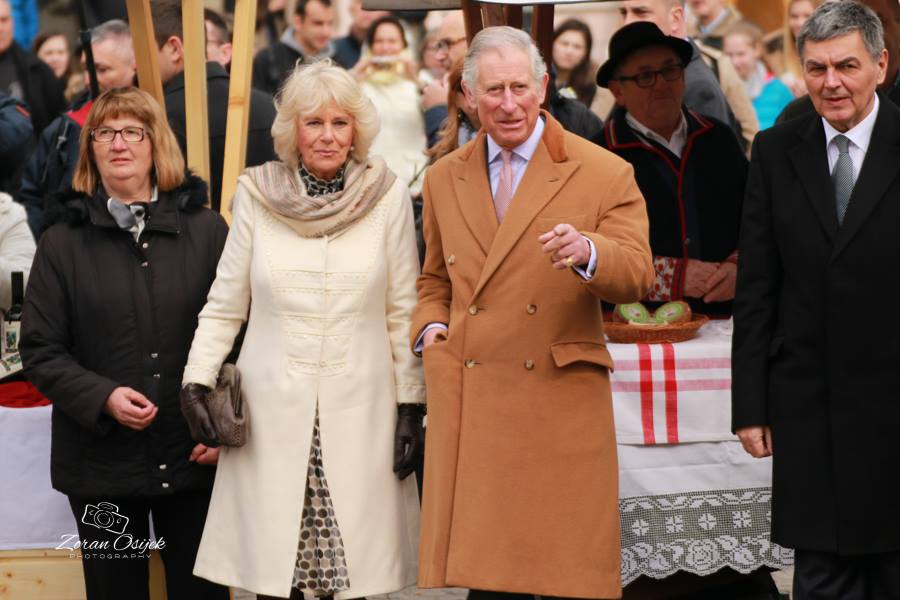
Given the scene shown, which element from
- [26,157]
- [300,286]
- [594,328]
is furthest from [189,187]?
[26,157]

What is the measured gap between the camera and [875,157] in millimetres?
4434

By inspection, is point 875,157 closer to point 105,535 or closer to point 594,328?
point 594,328

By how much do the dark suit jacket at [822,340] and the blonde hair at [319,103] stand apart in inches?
49.4

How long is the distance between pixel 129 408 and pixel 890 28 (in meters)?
3.07

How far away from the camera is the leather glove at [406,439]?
196 inches

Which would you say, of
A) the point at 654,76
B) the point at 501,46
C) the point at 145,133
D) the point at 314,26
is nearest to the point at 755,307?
the point at 501,46

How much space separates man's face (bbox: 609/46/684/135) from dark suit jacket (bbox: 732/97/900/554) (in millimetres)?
1390

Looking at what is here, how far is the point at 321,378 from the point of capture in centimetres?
493

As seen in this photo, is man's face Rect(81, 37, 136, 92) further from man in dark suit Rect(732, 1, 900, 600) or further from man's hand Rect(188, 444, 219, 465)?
man in dark suit Rect(732, 1, 900, 600)

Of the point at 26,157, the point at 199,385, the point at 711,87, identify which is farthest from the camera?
the point at 26,157

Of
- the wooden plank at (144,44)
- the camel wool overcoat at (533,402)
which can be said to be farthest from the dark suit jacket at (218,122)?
the camel wool overcoat at (533,402)

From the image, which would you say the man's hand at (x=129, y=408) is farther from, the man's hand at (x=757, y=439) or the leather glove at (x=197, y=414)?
the man's hand at (x=757, y=439)

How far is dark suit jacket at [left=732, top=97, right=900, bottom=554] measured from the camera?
173 inches

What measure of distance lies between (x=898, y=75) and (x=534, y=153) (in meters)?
1.84
